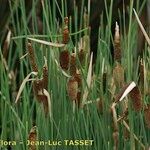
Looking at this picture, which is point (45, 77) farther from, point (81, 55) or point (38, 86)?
point (81, 55)

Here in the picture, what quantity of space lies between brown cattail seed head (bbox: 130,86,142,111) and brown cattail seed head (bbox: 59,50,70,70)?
147 mm

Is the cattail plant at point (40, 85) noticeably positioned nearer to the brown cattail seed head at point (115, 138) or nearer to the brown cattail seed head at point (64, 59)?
the brown cattail seed head at point (64, 59)

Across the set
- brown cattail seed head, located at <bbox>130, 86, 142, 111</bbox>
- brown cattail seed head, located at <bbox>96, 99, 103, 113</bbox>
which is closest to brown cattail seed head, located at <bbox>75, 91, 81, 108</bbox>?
brown cattail seed head, located at <bbox>96, 99, 103, 113</bbox>

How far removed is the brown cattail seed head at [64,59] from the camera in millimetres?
1006

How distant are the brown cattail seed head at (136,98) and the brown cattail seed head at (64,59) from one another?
15 cm

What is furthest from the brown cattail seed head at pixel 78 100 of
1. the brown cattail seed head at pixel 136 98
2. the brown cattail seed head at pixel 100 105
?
the brown cattail seed head at pixel 136 98

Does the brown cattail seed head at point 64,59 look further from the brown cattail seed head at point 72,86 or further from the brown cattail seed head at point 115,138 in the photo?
the brown cattail seed head at point 115,138

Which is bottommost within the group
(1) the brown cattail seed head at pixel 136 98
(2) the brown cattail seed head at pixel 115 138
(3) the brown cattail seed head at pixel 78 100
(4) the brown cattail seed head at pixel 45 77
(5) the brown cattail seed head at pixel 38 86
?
(2) the brown cattail seed head at pixel 115 138

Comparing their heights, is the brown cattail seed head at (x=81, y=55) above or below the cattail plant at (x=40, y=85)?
above

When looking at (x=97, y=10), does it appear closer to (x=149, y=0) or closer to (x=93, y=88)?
(x=149, y=0)

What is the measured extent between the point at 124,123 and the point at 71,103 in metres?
0.14

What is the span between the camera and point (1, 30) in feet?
7.82

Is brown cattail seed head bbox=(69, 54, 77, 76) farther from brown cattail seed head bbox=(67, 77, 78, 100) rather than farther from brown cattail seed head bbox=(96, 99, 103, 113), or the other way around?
brown cattail seed head bbox=(96, 99, 103, 113)

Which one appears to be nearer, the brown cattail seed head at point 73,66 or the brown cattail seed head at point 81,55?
the brown cattail seed head at point 73,66
